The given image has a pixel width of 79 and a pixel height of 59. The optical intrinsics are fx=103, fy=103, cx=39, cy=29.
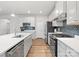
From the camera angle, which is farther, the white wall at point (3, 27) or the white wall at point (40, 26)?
the white wall at point (3, 27)

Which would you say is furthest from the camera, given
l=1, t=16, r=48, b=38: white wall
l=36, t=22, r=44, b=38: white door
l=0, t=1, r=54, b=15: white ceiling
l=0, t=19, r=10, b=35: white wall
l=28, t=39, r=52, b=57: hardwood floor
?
l=0, t=19, r=10, b=35: white wall

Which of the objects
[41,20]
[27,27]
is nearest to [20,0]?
[27,27]

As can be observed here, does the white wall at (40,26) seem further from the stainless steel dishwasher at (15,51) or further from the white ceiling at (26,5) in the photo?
the stainless steel dishwasher at (15,51)

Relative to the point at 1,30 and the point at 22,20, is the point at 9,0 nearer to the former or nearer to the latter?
the point at 22,20

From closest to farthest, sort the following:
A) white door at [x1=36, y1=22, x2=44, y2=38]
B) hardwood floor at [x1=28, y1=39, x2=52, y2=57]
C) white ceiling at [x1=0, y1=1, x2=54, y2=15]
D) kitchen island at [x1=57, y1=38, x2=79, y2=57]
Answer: kitchen island at [x1=57, y1=38, x2=79, y2=57] < hardwood floor at [x1=28, y1=39, x2=52, y2=57] < white ceiling at [x1=0, y1=1, x2=54, y2=15] < white door at [x1=36, y1=22, x2=44, y2=38]

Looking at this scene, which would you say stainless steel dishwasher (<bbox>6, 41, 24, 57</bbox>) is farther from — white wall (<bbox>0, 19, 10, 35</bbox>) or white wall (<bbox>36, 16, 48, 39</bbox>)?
white wall (<bbox>0, 19, 10, 35</bbox>)

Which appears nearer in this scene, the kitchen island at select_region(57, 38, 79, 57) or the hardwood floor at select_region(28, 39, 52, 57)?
the kitchen island at select_region(57, 38, 79, 57)

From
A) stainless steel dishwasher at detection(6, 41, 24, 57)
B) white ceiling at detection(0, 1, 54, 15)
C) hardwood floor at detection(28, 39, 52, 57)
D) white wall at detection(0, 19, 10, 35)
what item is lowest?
hardwood floor at detection(28, 39, 52, 57)

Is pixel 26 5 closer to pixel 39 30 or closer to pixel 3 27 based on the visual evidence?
pixel 39 30

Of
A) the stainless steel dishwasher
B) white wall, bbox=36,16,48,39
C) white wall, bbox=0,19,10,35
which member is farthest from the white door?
the stainless steel dishwasher

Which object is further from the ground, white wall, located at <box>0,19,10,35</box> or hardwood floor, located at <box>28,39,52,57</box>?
white wall, located at <box>0,19,10,35</box>

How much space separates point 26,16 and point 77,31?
700 centimetres

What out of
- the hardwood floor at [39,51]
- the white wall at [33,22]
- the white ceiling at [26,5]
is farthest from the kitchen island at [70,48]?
the white wall at [33,22]

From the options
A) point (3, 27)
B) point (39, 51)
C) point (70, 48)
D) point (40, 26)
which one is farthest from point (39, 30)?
point (70, 48)
